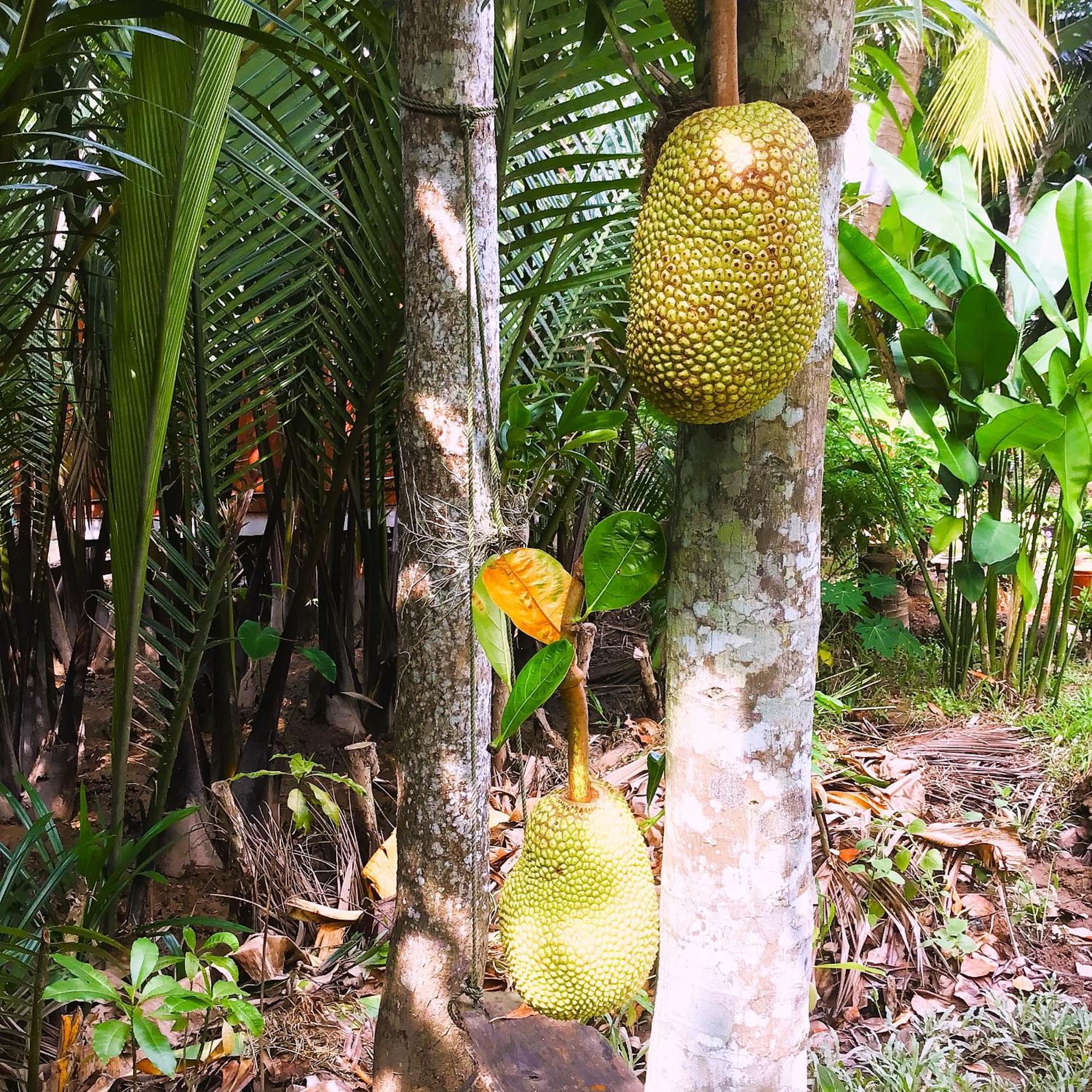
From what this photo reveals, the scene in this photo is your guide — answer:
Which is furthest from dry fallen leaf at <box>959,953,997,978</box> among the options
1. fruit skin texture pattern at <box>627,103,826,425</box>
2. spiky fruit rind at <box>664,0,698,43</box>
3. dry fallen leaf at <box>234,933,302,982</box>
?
spiky fruit rind at <box>664,0,698,43</box>

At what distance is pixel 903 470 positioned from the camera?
3062 millimetres

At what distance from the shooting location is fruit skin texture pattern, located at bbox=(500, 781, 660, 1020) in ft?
2.18

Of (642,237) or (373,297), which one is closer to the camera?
(642,237)

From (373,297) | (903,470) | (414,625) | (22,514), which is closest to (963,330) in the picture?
(903,470)

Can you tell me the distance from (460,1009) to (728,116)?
86 centimetres

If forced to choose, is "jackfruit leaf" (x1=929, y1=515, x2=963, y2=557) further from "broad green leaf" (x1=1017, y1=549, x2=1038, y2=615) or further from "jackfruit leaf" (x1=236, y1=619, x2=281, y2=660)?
"jackfruit leaf" (x1=236, y1=619, x2=281, y2=660)

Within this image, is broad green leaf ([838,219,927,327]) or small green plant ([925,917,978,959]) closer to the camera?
small green plant ([925,917,978,959])

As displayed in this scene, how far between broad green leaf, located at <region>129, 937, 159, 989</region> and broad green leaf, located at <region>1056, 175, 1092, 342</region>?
2.22 m

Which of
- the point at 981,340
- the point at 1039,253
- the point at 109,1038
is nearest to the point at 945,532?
the point at 981,340

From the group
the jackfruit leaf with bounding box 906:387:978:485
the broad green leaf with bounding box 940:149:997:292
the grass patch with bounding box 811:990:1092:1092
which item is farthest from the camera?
the jackfruit leaf with bounding box 906:387:978:485

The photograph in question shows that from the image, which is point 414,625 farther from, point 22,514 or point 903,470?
point 903,470

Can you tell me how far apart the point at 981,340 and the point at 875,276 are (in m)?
0.31

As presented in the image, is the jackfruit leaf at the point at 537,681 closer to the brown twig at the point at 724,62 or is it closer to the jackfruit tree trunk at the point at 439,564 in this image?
the brown twig at the point at 724,62

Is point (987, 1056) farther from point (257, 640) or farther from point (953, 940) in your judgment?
point (257, 640)
